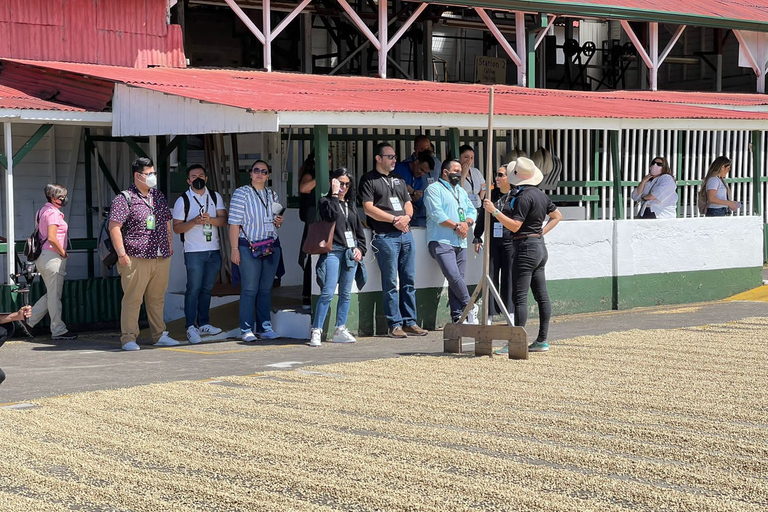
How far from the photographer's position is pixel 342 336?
12.1 m

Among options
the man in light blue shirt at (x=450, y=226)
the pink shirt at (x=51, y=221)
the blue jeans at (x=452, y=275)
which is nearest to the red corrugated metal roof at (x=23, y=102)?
the pink shirt at (x=51, y=221)

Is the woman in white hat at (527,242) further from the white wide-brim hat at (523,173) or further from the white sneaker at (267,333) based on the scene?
the white sneaker at (267,333)

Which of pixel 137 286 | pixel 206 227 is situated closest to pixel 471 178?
pixel 206 227

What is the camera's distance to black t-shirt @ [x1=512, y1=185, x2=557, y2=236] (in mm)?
10922

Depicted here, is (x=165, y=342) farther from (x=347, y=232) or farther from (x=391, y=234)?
(x=391, y=234)

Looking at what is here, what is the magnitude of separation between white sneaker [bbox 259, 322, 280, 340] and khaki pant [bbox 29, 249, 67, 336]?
218 centimetres

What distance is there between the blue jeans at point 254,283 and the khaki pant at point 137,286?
79 cm

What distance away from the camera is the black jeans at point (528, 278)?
10.9 meters

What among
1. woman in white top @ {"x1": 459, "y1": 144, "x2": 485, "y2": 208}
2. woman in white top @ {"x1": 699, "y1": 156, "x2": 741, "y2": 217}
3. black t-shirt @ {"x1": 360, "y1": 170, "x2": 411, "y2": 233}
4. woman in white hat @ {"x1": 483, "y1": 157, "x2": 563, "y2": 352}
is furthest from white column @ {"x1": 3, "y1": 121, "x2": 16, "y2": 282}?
woman in white top @ {"x1": 699, "y1": 156, "x2": 741, "y2": 217}

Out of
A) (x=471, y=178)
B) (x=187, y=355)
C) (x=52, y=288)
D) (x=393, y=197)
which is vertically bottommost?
(x=187, y=355)

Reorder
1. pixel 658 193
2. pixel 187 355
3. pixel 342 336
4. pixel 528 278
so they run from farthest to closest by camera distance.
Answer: pixel 658 193 → pixel 342 336 → pixel 187 355 → pixel 528 278

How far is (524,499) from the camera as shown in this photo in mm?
5785

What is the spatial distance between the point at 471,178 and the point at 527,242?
3126 millimetres

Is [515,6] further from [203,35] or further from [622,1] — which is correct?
[203,35]
